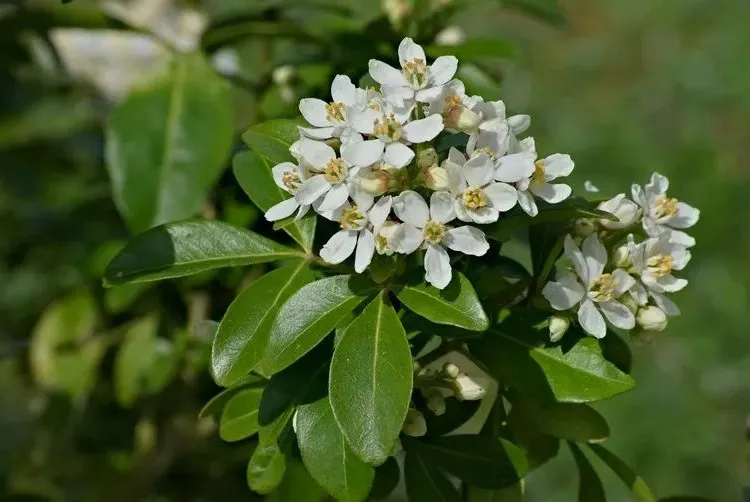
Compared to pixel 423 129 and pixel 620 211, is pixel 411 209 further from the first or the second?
pixel 620 211

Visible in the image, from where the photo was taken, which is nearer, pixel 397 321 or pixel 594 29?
pixel 397 321

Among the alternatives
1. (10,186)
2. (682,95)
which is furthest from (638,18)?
(10,186)

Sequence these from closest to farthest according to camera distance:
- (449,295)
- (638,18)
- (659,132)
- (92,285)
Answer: (449,295)
(92,285)
(659,132)
(638,18)

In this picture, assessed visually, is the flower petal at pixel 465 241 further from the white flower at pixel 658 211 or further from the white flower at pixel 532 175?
the white flower at pixel 658 211

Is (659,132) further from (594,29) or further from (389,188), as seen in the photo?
(389,188)

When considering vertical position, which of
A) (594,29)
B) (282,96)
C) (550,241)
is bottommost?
(594,29)

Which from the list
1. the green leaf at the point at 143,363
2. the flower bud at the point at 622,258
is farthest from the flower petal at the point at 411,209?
the green leaf at the point at 143,363
